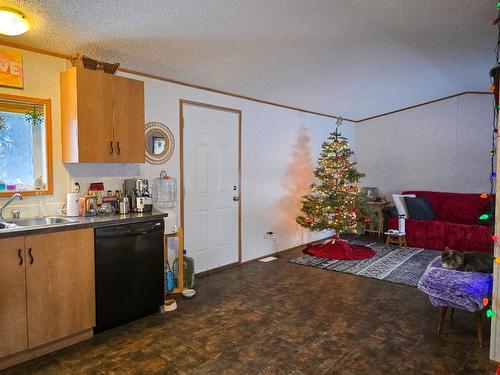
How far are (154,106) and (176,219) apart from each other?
1260 millimetres

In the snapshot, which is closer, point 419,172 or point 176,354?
point 176,354

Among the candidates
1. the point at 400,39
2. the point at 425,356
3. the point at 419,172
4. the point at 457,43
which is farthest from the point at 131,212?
the point at 419,172

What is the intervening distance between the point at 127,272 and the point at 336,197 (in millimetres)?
3507

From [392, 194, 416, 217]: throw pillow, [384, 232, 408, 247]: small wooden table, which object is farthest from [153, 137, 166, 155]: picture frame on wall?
[392, 194, 416, 217]: throw pillow

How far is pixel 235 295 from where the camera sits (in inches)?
148

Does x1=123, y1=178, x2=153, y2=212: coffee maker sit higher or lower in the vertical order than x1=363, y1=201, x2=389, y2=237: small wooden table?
higher

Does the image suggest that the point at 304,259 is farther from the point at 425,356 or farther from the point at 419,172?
the point at 419,172

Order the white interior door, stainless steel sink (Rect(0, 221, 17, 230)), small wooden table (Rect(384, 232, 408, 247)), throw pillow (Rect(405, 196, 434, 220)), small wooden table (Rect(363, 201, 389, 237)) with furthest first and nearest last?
small wooden table (Rect(363, 201, 389, 237)) < throw pillow (Rect(405, 196, 434, 220)) < small wooden table (Rect(384, 232, 408, 247)) < the white interior door < stainless steel sink (Rect(0, 221, 17, 230))

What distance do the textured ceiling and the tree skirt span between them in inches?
98.8

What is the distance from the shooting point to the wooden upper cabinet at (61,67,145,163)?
9.70 feet

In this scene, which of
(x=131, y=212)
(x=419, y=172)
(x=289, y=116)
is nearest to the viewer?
(x=131, y=212)

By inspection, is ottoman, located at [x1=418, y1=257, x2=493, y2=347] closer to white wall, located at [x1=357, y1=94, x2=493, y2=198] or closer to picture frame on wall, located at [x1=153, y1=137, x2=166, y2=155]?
picture frame on wall, located at [x1=153, y1=137, x2=166, y2=155]

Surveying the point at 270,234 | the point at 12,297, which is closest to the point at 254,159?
the point at 270,234

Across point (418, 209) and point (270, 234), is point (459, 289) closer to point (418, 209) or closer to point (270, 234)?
point (270, 234)
